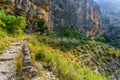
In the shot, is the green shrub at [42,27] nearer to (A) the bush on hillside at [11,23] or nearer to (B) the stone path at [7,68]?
(A) the bush on hillside at [11,23]

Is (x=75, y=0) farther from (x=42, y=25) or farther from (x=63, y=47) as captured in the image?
(x=63, y=47)

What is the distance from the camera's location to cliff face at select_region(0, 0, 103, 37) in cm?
8539

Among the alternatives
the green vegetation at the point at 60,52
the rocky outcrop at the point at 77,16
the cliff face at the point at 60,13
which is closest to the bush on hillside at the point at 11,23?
the green vegetation at the point at 60,52

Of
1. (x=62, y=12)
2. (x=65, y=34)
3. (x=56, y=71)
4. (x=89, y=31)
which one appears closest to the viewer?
(x=56, y=71)

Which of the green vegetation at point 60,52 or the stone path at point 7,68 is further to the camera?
the green vegetation at point 60,52

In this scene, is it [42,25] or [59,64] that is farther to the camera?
[42,25]

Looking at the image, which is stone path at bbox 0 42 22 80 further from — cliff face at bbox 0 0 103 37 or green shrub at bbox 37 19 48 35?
green shrub at bbox 37 19 48 35

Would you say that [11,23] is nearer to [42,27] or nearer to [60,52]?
[60,52]

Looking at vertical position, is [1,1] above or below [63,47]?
above

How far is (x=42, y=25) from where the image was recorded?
303 ft

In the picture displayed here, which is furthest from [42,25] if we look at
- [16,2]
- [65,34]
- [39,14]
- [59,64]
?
[59,64]

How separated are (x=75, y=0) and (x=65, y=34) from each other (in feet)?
107

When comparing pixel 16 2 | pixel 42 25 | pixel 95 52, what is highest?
pixel 16 2

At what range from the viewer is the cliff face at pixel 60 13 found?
85394 millimetres
